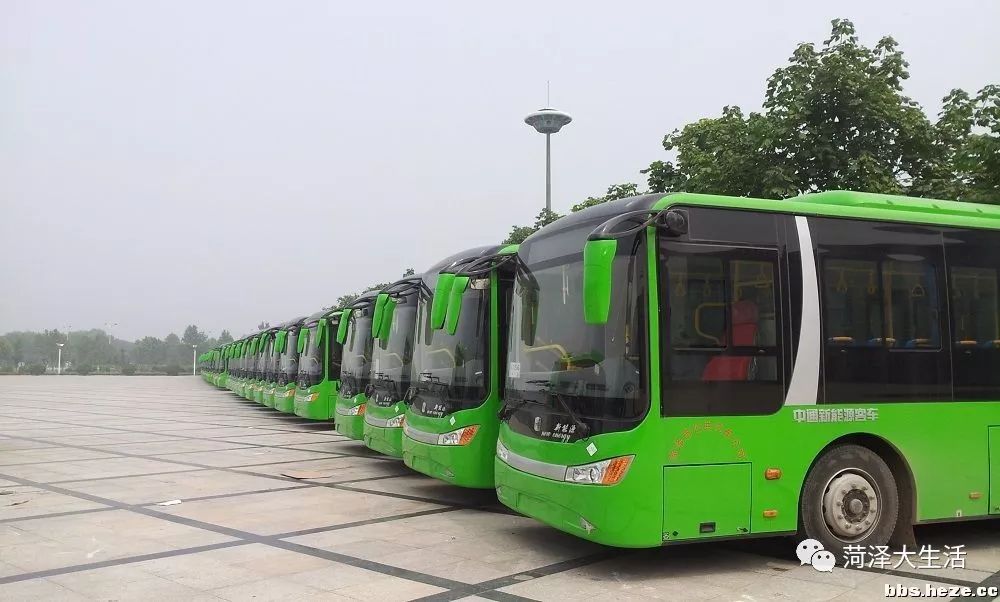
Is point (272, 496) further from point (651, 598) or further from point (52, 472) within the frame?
point (651, 598)

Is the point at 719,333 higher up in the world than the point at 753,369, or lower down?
higher up

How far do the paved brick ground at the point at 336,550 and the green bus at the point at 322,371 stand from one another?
19.8 feet

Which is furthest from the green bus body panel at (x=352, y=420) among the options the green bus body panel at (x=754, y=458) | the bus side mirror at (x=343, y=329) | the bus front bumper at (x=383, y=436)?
the green bus body panel at (x=754, y=458)

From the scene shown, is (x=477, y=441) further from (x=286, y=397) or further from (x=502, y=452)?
(x=286, y=397)

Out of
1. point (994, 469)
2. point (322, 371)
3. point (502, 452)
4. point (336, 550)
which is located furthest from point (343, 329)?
point (994, 469)

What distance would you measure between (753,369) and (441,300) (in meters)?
3.28

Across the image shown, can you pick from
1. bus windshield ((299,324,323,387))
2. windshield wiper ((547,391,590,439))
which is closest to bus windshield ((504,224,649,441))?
A: windshield wiper ((547,391,590,439))

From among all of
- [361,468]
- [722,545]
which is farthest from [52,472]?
[722,545]

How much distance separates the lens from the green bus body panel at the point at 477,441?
9.05 metres

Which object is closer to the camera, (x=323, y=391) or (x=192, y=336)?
(x=323, y=391)

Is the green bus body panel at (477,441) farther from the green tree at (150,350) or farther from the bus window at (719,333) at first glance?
the green tree at (150,350)

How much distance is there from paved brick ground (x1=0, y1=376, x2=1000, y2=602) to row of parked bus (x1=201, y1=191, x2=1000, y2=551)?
463 millimetres

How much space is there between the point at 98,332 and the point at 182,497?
7193 inches

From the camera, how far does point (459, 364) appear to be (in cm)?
955
